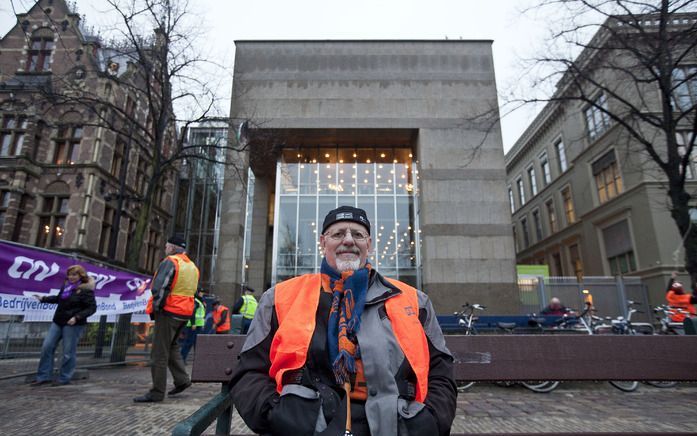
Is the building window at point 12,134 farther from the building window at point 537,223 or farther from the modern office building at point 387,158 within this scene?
the building window at point 537,223

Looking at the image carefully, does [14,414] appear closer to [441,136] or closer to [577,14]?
[577,14]

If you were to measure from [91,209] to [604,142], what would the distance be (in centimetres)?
3727

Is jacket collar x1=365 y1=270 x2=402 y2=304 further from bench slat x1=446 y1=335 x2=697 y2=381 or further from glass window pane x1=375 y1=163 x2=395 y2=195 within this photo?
glass window pane x1=375 y1=163 x2=395 y2=195

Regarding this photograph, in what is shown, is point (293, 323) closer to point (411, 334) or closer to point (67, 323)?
point (411, 334)

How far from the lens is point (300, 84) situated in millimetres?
→ 18703

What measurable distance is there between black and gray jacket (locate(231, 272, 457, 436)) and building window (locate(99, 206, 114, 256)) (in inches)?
1214

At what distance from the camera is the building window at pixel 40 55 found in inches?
1106

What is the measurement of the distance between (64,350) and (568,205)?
118 ft

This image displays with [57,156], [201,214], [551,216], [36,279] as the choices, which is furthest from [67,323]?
[551,216]

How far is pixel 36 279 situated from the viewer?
7.00 meters

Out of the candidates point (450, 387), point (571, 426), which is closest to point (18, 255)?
point (450, 387)

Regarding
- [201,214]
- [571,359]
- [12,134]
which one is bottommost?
[571,359]

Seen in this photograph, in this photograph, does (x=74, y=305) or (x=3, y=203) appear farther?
(x=3, y=203)

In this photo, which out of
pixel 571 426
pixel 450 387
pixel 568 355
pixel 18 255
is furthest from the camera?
pixel 18 255
